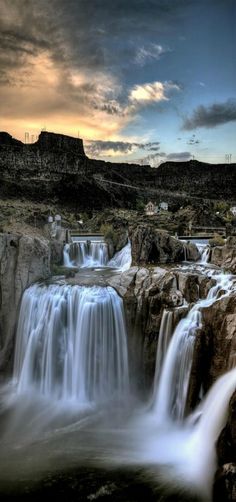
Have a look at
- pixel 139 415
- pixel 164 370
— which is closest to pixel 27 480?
pixel 139 415

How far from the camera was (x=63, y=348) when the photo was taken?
15.2 m

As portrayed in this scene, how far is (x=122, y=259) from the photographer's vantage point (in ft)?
87.7

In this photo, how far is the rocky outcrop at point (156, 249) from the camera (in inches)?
852

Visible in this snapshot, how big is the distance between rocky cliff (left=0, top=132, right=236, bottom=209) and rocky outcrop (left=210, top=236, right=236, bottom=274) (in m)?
72.7

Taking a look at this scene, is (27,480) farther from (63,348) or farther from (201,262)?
(201,262)

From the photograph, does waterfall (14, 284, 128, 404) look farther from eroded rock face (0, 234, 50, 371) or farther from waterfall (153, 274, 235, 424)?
waterfall (153, 274, 235, 424)

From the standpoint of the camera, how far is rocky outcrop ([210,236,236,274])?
57.9ft

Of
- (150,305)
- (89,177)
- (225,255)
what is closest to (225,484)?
(150,305)

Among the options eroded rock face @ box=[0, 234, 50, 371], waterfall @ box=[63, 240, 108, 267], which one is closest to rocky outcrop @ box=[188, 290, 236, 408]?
eroded rock face @ box=[0, 234, 50, 371]

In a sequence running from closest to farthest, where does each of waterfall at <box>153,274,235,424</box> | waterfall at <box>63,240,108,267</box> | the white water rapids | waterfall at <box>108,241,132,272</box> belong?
the white water rapids, waterfall at <box>153,274,235,424</box>, waterfall at <box>108,241,132,272</box>, waterfall at <box>63,240,108,267</box>

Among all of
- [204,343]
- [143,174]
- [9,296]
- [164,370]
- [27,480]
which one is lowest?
[27,480]

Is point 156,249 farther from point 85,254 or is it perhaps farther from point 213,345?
point 213,345

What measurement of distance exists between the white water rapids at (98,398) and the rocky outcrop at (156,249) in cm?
575

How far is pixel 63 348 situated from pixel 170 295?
15.5 feet
